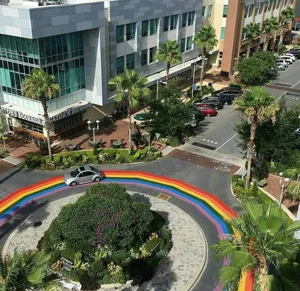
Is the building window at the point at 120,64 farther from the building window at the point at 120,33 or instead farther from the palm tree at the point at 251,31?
the palm tree at the point at 251,31

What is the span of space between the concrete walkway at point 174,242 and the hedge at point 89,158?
6002mm

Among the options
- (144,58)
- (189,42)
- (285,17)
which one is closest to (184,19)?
(189,42)

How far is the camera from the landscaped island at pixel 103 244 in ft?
83.6

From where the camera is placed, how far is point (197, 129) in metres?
50.2

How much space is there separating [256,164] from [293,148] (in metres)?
4.28

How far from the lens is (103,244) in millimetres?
26109

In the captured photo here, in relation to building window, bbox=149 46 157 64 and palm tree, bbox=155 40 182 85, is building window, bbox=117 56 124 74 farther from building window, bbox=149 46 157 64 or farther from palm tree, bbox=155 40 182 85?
building window, bbox=149 46 157 64

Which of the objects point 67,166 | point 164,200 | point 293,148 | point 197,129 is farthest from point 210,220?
point 197,129

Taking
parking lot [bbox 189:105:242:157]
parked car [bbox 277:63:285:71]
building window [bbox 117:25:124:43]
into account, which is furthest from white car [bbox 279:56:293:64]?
building window [bbox 117:25:124:43]

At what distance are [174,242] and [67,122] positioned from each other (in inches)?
924

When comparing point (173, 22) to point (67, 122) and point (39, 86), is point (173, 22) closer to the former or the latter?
point (67, 122)

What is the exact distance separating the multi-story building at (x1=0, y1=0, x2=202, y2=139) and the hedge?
174 inches

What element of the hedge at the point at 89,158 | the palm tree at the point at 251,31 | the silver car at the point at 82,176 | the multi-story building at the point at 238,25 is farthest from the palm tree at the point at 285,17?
the silver car at the point at 82,176

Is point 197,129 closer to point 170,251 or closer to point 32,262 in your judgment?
point 170,251
